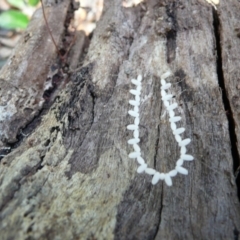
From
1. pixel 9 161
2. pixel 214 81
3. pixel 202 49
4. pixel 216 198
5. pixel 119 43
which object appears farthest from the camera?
pixel 119 43

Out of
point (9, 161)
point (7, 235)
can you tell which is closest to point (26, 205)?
point (7, 235)

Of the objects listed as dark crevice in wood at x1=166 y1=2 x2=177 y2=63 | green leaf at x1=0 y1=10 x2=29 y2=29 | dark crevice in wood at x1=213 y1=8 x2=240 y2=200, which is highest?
dark crevice in wood at x1=166 y1=2 x2=177 y2=63

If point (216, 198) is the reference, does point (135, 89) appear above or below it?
above

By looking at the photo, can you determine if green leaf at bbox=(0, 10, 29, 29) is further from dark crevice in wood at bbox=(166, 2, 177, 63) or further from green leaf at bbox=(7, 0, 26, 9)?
dark crevice in wood at bbox=(166, 2, 177, 63)

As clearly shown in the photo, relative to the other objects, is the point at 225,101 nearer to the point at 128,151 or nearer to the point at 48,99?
the point at 128,151

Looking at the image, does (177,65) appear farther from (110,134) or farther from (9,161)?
(9,161)

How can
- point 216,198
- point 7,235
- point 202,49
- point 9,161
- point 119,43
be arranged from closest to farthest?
point 7,235 < point 216,198 < point 9,161 < point 202,49 < point 119,43

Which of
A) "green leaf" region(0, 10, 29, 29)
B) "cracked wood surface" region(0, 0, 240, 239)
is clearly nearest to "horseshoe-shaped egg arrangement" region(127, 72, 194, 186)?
"cracked wood surface" region(0, 0, 240, 239)

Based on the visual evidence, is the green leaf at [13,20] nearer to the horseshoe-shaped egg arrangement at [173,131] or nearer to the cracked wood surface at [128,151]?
the cracked wood surface at [128,151]
